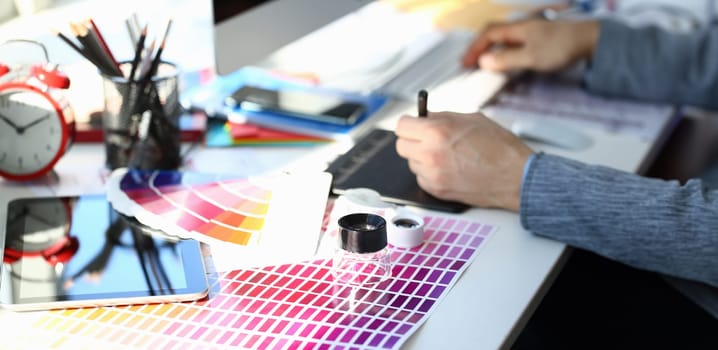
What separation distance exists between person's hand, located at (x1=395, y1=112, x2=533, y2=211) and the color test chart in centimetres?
15

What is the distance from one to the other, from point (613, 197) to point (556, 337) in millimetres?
308

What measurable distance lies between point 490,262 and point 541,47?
691mm

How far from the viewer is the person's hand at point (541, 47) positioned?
4.92ft

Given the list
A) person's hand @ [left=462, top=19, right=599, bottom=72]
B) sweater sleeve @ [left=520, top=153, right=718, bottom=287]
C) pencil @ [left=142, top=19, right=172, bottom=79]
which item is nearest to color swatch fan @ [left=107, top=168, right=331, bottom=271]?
pencil @ [left=142, top=19, right=172, bottom=79]

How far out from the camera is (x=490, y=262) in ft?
3.04

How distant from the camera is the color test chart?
0.76 metres

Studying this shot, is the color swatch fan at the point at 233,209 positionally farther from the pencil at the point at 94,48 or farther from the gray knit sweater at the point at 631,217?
the gray knit sweater at the point at 631,217

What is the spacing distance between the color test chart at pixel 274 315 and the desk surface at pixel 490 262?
0.06ft

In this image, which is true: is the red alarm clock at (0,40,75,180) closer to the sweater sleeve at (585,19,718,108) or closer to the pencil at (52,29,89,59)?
the pencil at (52,29,89,59)

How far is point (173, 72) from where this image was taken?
113 centimetres

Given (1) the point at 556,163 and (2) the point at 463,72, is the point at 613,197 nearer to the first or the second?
(1) the point at 556,163

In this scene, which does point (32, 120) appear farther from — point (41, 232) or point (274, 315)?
point (274, 315)

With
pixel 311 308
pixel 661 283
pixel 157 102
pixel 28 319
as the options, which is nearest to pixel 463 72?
pixel 661 283

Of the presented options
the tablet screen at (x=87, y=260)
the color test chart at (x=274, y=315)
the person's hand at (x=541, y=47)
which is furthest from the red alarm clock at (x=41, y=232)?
the person's hand at (x=541, y=47)
